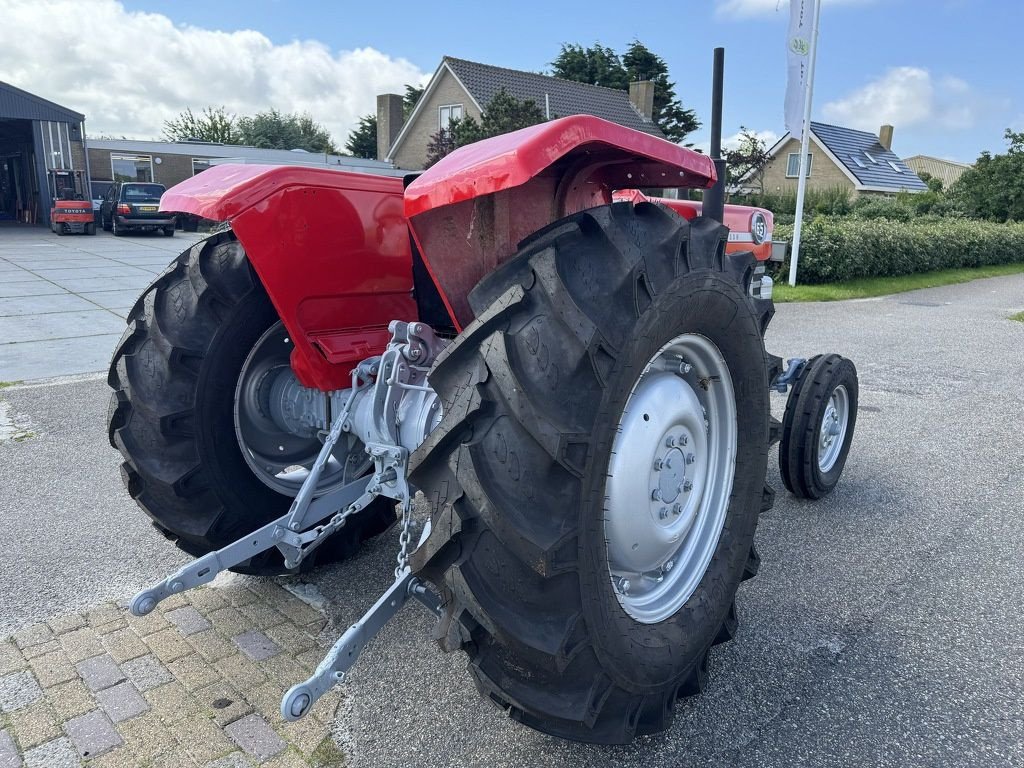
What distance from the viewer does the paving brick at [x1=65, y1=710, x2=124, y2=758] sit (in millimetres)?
2123

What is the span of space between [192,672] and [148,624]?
→ 16.5 inches

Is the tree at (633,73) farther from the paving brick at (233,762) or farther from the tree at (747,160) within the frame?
the paving brick at (233,762)

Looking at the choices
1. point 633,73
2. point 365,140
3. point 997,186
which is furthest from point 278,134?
point 997,186

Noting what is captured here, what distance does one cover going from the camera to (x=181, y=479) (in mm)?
2521

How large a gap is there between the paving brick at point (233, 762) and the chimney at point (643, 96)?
37540 mm

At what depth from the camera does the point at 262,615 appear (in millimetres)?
2811

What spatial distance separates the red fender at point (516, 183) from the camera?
1756 mm

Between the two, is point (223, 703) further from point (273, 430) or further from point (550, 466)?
point (550, 466)

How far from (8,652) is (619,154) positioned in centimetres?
263

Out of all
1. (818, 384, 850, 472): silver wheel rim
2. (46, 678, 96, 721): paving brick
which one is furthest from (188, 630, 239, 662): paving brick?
(818, 384, 850, 472): silver wheel rim

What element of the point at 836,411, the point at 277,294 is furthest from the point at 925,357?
the point at 277,294

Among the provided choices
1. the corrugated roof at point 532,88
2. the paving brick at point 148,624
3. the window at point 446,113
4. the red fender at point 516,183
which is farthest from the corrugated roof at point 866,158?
the paving brick at point 148,624

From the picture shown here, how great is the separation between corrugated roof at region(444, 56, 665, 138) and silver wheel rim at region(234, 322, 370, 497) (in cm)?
2761

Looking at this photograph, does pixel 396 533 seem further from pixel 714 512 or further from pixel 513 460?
pixel 513 460
